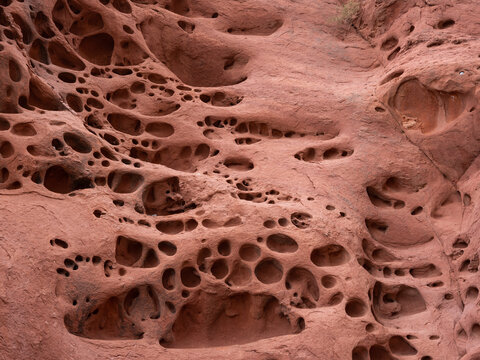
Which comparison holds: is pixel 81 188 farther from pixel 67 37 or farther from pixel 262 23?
pixel 262 23

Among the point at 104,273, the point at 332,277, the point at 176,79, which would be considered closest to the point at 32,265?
the point at 104,273

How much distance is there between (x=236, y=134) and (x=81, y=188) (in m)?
1.75

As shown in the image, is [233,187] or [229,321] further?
[233,187]

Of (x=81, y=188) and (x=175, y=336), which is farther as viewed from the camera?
(x=81, y=188)

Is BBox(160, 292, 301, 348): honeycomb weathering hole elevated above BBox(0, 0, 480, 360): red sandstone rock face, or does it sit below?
below

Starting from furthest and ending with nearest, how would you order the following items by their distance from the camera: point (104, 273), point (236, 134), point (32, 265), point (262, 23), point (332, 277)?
point (262, 23), point (236, 134), point (332, 277), point (104, 273), point (32, 265)

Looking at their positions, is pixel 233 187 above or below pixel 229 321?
above

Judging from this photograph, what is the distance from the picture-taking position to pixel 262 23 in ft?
27.7

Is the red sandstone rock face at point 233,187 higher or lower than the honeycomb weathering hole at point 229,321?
higher

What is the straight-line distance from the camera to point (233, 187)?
609 centimetres

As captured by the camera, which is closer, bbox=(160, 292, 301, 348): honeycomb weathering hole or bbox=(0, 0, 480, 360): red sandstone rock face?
bbox=(0, 0, 480, 360): red sandstone rock face

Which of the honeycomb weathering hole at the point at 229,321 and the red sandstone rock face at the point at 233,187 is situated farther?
the honeycomb weathering hole at the point at 229,321

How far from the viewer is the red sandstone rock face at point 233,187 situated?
5.09 metres

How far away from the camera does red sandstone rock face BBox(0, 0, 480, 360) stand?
200 inches
